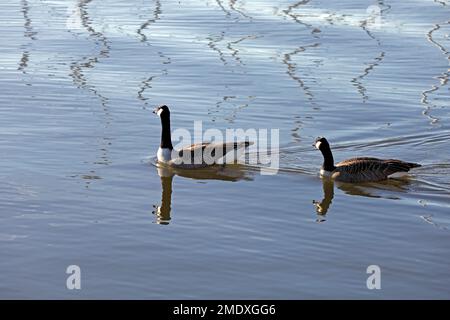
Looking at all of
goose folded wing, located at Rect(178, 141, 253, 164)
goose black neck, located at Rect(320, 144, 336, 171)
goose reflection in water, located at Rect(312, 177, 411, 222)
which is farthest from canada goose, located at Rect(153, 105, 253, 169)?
goose reflection in water, located at Rect(312, 177, 411, 222)

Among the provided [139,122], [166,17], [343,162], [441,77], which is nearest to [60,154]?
[139,122]

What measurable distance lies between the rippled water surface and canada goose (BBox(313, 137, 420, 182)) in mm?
189

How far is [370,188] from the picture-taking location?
14648 mm

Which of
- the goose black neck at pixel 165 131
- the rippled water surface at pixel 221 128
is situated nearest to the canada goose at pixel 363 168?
the rippled water surface at pixel 221 128

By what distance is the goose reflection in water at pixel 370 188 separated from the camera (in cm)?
1418

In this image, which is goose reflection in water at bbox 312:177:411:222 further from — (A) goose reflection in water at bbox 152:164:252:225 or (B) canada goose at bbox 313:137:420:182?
(A) goose reflection in water at bbox 152:164:252:225

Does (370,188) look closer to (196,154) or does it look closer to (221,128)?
(196,154)

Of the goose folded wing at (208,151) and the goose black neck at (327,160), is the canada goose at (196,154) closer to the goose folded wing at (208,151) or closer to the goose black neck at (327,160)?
the goose folded wing at (208,151)

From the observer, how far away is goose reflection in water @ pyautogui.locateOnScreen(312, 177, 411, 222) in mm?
14180

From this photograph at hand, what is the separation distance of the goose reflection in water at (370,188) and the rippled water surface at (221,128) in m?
0.04

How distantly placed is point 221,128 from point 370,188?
3048mm

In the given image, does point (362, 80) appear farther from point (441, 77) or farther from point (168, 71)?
point (168, 71)

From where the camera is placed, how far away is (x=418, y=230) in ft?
40.5
